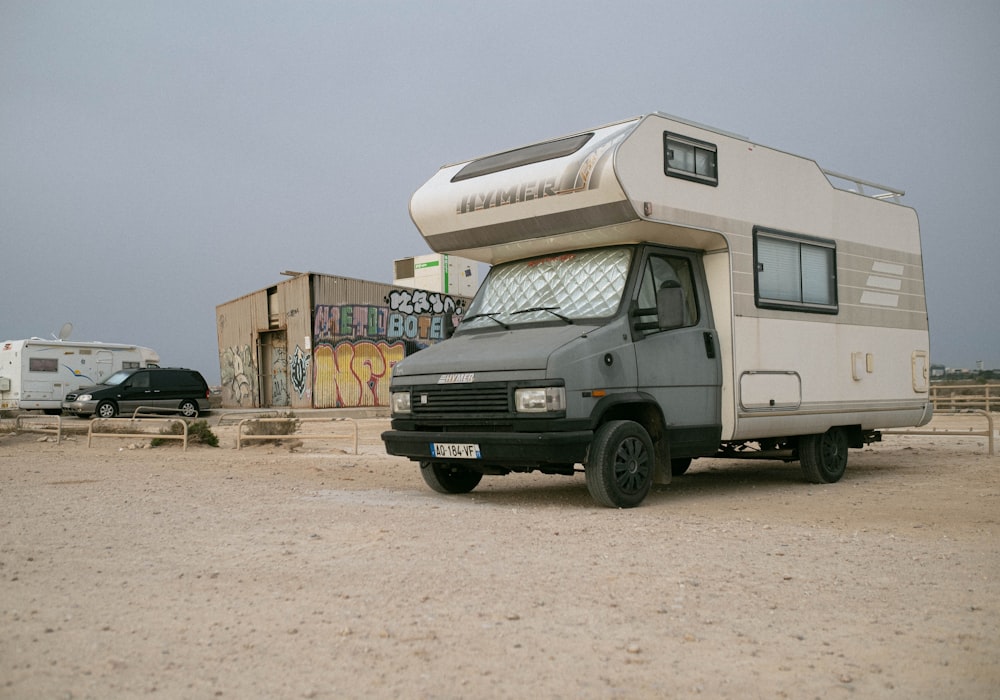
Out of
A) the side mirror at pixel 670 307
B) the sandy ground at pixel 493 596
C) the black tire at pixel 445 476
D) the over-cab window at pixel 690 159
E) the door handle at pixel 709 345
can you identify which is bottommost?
the sandy ground at pixel 493 596

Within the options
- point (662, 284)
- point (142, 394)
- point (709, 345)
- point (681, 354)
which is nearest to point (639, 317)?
point (662, 284)

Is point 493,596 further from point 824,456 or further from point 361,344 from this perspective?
point 361,344

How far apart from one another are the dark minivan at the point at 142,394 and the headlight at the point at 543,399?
21.6 m

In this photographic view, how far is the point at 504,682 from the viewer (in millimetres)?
3635

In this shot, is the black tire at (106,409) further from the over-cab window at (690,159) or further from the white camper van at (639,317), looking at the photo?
the over-cab window at (690,159)

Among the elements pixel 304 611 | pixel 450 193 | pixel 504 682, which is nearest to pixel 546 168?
pixel 450 193

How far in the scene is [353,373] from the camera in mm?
31812

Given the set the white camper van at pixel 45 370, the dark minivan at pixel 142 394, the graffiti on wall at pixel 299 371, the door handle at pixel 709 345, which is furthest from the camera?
the graffiti on wall at pixel 299 371

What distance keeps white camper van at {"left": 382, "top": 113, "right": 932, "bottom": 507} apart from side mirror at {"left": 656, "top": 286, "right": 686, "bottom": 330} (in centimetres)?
2

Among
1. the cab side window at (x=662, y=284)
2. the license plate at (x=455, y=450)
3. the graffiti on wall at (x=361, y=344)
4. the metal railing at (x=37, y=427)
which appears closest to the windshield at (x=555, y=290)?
the cab side window at (x=662, y=284)

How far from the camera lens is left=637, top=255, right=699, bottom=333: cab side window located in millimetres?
8391

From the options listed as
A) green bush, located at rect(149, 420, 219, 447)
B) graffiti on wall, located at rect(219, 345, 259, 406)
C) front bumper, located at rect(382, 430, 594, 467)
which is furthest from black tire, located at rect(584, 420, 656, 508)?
graffiti on wall, located at rect(219, 345, 259, 406)

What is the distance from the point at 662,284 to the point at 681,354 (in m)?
0.69

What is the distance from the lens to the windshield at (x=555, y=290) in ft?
27.8
